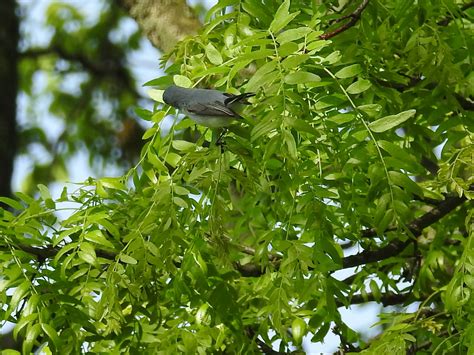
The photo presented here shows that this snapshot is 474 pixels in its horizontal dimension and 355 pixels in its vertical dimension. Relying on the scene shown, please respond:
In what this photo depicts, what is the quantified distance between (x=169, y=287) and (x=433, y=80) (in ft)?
4.63

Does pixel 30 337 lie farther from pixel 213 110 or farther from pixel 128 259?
pixel 213 110

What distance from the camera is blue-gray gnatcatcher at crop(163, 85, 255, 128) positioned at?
326 cm

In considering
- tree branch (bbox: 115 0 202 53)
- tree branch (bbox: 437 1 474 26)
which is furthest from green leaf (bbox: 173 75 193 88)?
tree branch (bbox: 115 0 202 53)

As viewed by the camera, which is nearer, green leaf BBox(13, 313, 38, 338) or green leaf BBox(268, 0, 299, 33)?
green leaf BBox(268, 0, 299, 33)

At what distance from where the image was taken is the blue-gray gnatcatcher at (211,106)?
3.26 meters

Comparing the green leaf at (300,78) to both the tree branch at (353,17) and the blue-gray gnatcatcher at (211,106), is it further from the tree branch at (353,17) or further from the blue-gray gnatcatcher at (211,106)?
the tree branch at (353,17)

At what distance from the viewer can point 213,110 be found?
3.28 metres

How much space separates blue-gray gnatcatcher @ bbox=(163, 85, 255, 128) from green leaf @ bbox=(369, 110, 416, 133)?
0.46m

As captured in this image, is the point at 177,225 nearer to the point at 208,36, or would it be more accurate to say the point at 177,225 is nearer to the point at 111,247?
the point at 111,247

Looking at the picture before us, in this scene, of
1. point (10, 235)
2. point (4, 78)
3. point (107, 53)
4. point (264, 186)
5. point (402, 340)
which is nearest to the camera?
point (264, 186)

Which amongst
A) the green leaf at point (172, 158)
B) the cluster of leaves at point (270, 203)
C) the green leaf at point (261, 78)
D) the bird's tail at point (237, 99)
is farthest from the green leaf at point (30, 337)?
the green leaf at point (261, 78)

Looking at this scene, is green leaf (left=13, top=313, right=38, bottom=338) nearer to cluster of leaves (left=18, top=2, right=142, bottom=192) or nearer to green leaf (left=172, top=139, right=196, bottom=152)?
green leaf (left=172, top=139, right=196, bottom=152)

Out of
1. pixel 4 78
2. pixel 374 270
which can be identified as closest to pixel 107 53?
pixel 4 78

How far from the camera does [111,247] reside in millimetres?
3713
